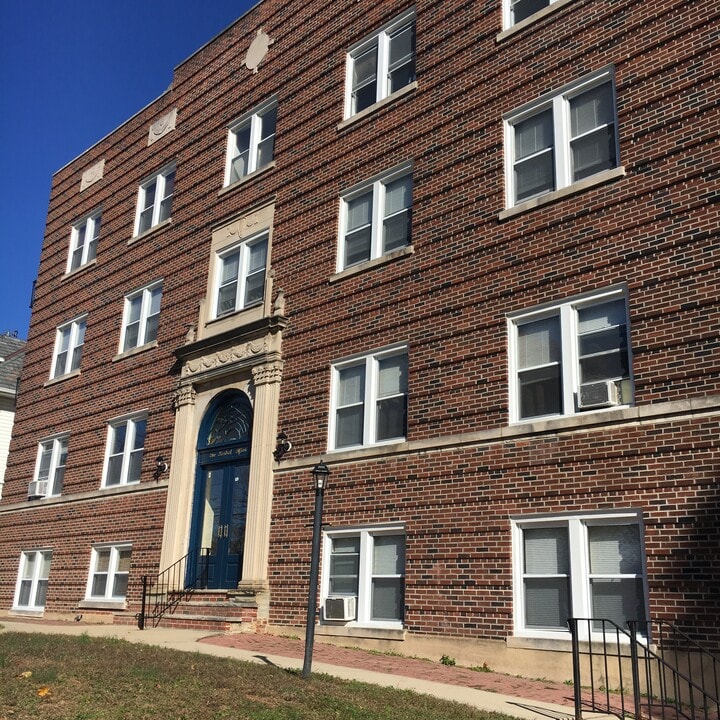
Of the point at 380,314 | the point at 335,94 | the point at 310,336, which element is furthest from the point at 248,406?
the point at 335,94

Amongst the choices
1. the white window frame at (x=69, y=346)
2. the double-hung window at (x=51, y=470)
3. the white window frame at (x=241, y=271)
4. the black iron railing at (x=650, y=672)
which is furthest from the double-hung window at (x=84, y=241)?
the black iron railing at (x=650, y=672)

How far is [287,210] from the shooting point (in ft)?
58.7

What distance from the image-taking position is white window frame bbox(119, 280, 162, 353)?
21172 mm

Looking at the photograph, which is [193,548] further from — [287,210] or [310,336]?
[287,210]

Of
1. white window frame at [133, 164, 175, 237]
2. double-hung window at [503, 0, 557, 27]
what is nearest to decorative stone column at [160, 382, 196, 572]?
white window frame at [133, 164, 175, 237]

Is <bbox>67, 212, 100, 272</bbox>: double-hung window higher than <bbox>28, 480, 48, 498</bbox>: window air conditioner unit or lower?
higher

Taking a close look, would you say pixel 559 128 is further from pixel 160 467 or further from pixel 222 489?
pixel 160 467

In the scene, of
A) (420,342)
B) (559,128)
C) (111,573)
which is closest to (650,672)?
(420,342)

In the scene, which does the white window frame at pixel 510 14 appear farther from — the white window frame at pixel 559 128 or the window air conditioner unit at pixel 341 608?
the window air conditioner unit at pixel 341 608

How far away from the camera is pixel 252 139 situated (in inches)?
779

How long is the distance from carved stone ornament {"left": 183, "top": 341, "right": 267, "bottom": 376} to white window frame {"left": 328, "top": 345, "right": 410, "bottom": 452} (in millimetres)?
2273

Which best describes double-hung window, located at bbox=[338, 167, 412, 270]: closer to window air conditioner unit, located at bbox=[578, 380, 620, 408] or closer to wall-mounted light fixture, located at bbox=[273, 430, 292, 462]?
wall-mounted light fixture, located at bbox=[273, 430, 292, 462]

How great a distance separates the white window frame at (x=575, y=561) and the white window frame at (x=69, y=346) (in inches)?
622

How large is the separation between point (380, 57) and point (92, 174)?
498 inches
